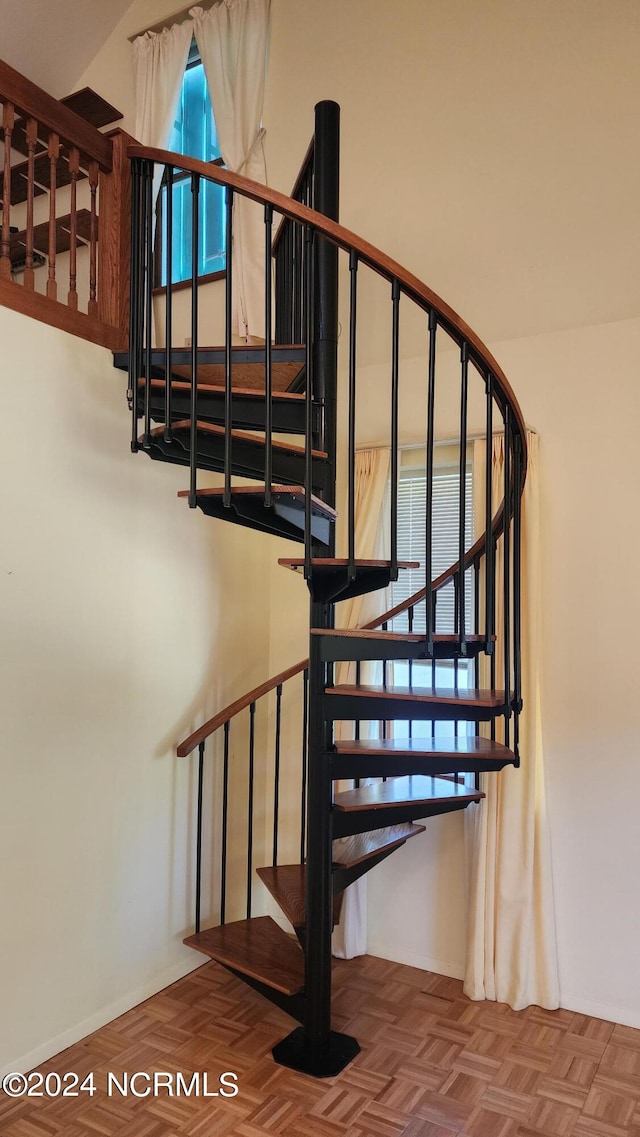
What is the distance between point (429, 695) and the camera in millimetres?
2270

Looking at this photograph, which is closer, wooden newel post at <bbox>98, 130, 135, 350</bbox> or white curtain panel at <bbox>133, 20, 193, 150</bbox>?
wooden newel post at <bbox>98, 130, 135, 350</bbox>

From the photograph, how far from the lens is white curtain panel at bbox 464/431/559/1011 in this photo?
9.27 ft

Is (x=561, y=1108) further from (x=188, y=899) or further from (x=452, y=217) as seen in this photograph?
(x=452, y=217)

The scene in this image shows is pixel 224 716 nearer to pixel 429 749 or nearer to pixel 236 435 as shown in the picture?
pixel 429 749

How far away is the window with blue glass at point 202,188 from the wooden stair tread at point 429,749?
264cm

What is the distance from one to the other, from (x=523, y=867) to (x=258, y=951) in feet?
3.41

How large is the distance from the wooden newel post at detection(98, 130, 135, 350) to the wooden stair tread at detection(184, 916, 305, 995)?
2.26 metres

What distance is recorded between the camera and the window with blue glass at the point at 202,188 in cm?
397

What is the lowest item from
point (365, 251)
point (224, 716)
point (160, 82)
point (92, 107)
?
point (224, 716)

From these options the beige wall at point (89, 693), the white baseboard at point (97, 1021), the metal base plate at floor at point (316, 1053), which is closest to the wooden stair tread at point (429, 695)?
the beige wall at point (89, 693)

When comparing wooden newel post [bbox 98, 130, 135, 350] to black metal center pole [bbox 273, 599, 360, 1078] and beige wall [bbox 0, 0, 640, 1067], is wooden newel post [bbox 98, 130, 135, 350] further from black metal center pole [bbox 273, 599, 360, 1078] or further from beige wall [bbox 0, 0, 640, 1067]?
black metal center pole [bbox 273, 599, 360, 1078]

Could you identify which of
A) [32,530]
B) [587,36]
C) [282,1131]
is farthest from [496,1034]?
[587,36]

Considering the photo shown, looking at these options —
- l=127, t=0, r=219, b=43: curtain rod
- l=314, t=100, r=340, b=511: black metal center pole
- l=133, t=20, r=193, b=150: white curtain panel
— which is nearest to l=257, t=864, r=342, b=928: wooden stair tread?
l=314, t=100, r=340, b=511: black metal center pole

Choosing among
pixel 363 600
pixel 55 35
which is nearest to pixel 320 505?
pixel 363 600
